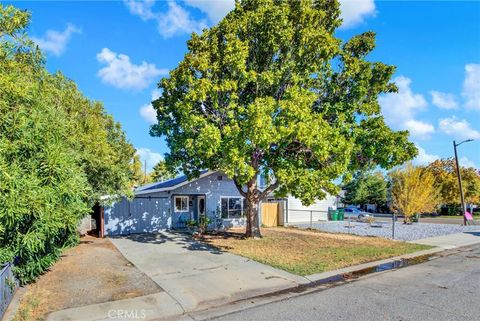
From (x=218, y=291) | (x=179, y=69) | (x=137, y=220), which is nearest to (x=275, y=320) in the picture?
(x=218, y=291)

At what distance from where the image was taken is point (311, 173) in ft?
39.8

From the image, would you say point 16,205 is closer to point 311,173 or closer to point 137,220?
point 311,173

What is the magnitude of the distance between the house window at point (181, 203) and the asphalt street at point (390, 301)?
523 inches

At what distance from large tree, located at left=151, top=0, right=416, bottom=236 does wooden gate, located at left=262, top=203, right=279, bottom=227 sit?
8620 mm

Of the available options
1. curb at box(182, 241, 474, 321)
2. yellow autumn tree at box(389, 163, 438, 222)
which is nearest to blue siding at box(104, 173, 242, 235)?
curb at box(182, 241, 474, 321)

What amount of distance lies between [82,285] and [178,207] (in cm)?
1197

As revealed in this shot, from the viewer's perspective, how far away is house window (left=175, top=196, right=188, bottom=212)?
20.4 m

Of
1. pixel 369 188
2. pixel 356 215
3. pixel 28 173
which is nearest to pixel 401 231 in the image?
pixel 356 215

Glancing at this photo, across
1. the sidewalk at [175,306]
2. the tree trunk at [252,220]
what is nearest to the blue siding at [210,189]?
the tree trunk at [252,220]

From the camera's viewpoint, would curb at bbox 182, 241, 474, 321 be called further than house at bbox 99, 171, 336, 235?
No

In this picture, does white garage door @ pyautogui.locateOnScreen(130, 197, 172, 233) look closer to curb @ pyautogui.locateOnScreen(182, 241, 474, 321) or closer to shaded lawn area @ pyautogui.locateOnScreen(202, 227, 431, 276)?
shaded lawn area @ pyautogui.locateOnScreen(202, 227, 431, 276)

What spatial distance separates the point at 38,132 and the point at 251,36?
9090 mm

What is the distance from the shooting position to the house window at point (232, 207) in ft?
71.0

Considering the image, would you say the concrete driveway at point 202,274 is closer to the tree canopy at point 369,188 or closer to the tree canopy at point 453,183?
the tree canopy at point 453,183
